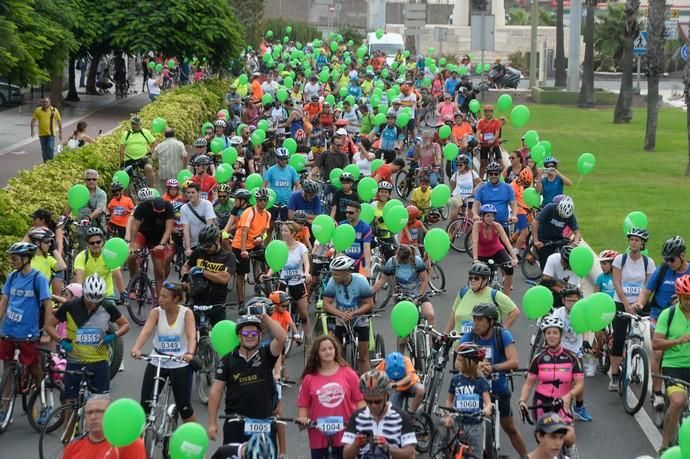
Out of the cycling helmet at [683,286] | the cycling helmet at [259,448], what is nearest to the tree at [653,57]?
the cycling helmet at [683,286]

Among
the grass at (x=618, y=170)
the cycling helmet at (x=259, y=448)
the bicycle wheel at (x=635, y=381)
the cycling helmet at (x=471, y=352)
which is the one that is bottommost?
the grass at (x=618, y=170)

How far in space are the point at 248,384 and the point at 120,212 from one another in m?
8.89

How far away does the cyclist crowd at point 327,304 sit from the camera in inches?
380

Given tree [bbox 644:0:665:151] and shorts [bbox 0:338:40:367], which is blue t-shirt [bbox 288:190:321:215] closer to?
shorts [bbox 0:338:40:367]

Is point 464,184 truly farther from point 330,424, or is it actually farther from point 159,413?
point 330,424

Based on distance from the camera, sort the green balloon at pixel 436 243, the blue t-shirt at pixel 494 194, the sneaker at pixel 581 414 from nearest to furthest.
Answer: the sneaker at pixel 581 414 < the green balloon at pixel 436 243 < the blue t-shirt at pixel 494 194

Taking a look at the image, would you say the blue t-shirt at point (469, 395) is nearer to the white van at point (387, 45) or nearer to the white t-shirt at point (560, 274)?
the white t-shirt at point (560, 274)

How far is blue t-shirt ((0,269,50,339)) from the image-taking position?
12.3 meters

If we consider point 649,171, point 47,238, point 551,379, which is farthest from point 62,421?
point 649,171

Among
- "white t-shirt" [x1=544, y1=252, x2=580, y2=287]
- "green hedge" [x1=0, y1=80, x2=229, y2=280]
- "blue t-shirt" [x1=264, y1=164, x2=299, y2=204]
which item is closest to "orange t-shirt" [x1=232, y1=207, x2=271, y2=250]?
"green hedge" [x1=0, y1=80, x2=229, y2=280]

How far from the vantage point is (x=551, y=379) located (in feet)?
35.5

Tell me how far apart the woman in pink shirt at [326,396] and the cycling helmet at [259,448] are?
0.28 m

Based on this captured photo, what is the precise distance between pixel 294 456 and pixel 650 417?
355cm

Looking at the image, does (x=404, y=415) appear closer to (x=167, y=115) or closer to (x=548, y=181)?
(x=548, y=181)
